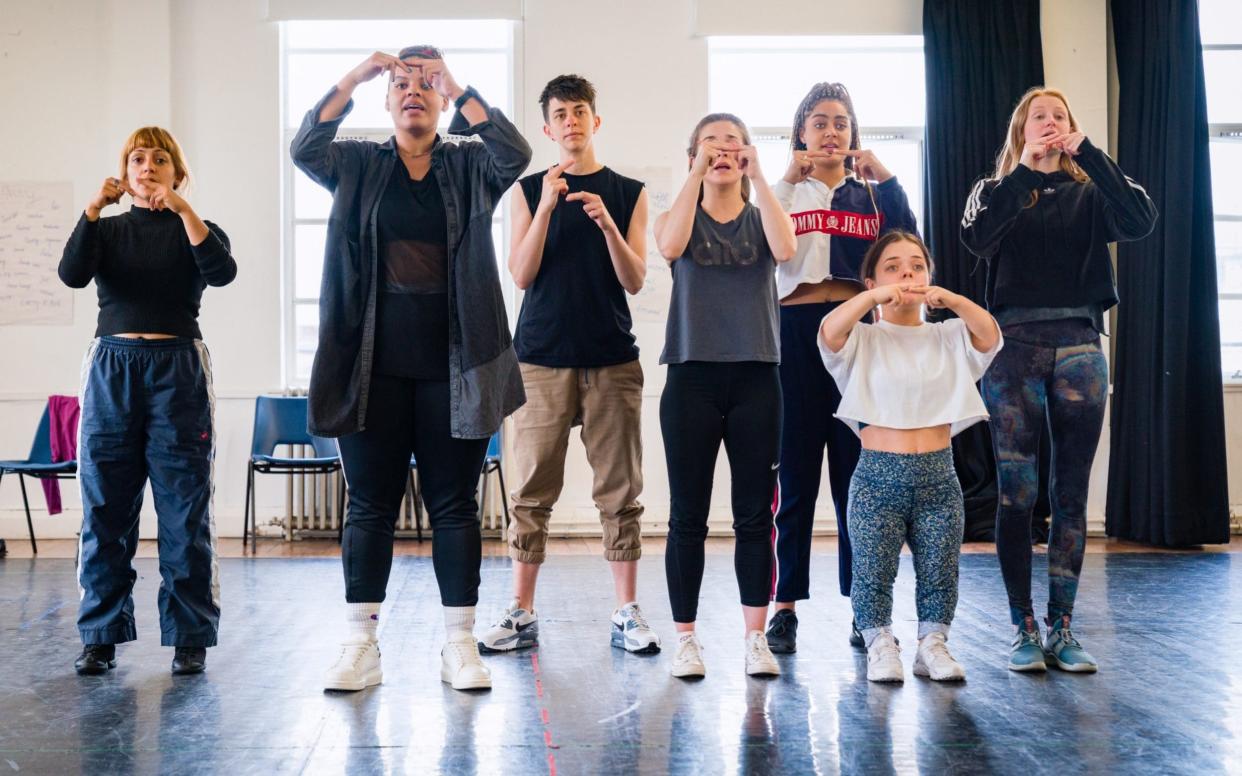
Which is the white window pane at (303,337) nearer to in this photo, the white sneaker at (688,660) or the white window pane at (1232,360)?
the white sneaker at (688,660)

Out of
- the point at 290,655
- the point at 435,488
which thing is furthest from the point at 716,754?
the point at 290,655

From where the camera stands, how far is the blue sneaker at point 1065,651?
2457mm

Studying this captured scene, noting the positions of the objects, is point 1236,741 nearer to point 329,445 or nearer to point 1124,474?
point 1124,474

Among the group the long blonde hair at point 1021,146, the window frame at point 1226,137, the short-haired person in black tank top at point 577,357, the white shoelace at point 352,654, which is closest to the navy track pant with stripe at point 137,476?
the white shoelace at point 352,654

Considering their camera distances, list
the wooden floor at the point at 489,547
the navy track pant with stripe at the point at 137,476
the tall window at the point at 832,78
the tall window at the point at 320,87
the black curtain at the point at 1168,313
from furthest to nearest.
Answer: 1. the tall window at the point at 832,78
2. the tall window at the point at 320,87
3. the black curtain at the point at 1168,313
4. the wooden floor at the point at 489,547
5. the navy track pant with stripe at the point at 137,476

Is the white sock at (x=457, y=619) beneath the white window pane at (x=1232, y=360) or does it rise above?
beneath

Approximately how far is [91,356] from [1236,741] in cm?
254

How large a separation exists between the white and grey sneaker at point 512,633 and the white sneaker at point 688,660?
46 centimetres

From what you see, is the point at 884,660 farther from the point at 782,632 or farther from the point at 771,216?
the point at 771,216

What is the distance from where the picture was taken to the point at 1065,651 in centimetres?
250

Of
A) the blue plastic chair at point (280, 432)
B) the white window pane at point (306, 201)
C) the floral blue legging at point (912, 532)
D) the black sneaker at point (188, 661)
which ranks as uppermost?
the white window pane at point (306, 201)

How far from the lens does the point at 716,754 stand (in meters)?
1.88

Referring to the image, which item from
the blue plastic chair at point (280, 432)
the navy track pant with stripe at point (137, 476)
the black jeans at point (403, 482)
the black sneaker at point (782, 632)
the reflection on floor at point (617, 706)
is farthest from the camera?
the blue plastic chair at point (280, 432)

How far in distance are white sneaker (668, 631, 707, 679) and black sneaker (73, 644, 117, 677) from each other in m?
1.32
